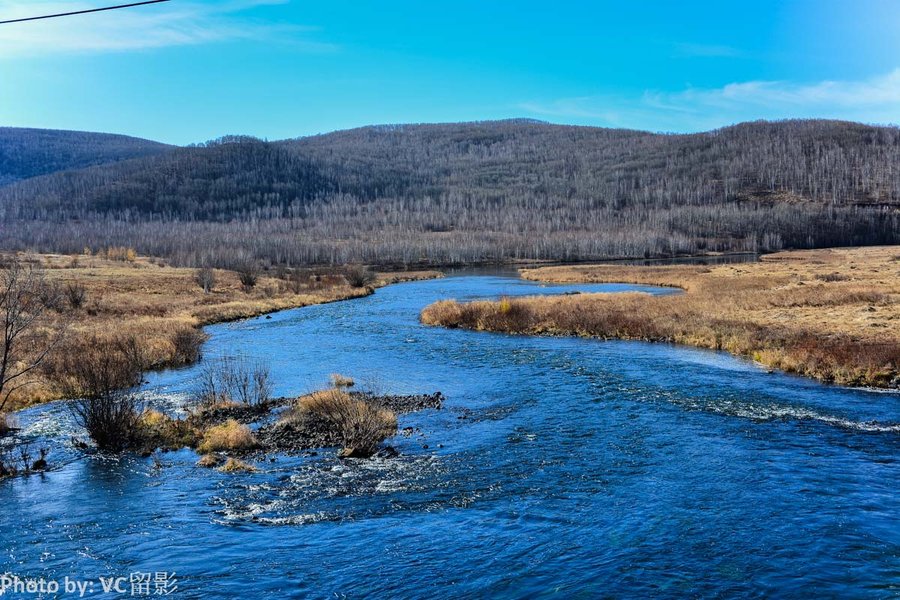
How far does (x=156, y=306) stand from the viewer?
53.0 meters

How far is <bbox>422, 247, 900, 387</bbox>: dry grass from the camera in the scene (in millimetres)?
26531

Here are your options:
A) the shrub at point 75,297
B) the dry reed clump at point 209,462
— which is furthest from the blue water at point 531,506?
the shrub at point 75,297

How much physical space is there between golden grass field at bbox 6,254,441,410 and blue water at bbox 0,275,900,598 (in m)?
8.66

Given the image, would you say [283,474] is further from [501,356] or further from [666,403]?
[501,356]

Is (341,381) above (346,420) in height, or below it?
below

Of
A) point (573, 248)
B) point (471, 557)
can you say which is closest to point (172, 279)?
point (471, 557)

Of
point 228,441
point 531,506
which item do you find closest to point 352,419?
point 228,441

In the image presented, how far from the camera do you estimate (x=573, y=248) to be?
17488 centimetres

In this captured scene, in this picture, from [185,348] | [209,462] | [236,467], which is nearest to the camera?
[236,467]

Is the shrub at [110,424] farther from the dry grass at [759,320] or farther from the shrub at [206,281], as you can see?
the shrub at [206,281]

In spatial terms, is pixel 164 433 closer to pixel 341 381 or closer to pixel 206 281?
pixel 341 381

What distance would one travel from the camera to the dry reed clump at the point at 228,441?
60.2 ft

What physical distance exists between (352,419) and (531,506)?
255 inches

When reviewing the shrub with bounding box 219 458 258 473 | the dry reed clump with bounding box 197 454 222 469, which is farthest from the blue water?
the shrub with bounding box 219 458 258 473
